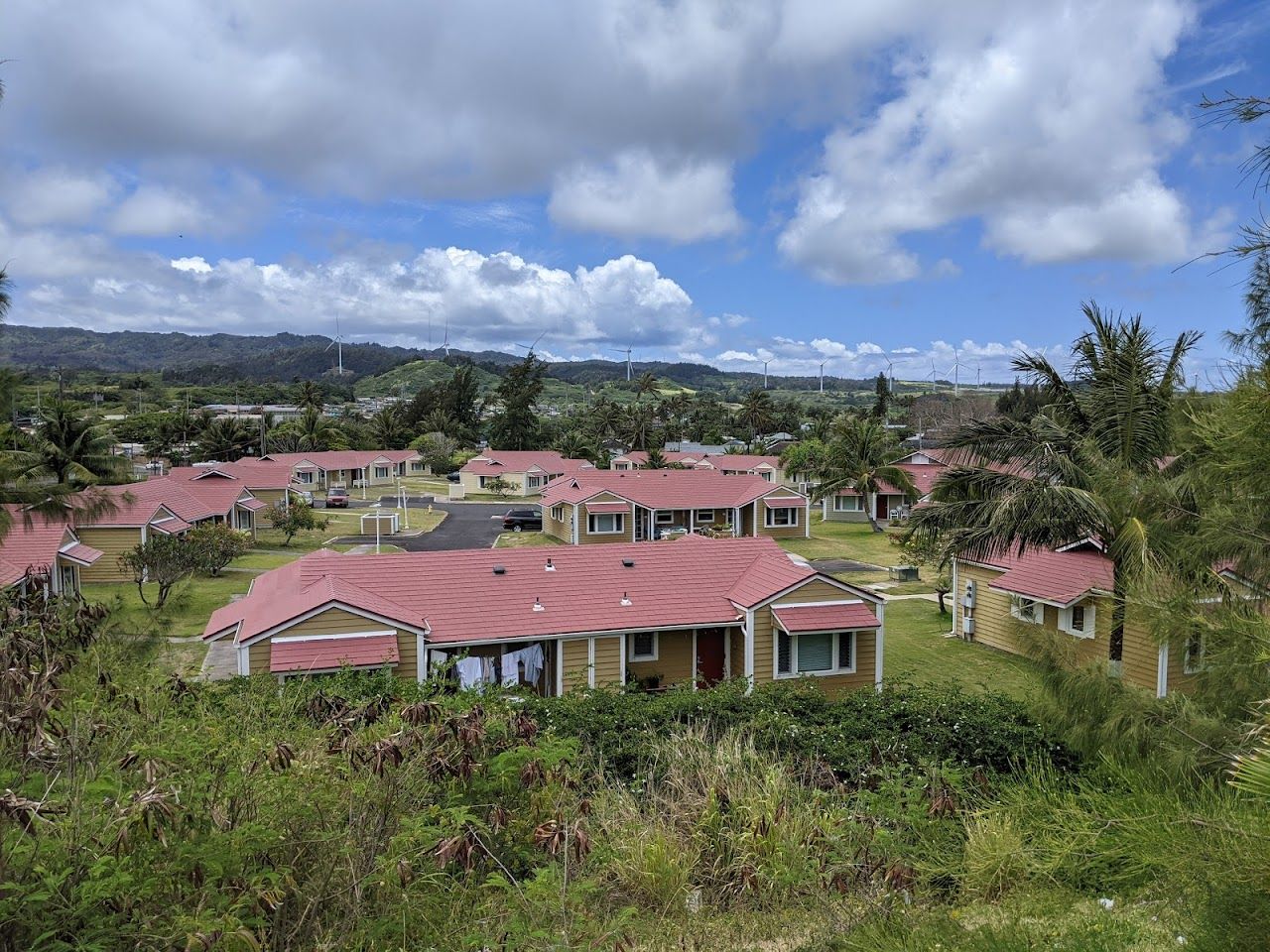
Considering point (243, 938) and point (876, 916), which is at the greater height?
point (243, 938)

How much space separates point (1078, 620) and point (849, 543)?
2552 centimetres

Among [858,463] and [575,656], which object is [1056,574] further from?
[858,463]

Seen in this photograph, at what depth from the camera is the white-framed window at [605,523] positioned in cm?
4672

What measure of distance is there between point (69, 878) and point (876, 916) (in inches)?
207

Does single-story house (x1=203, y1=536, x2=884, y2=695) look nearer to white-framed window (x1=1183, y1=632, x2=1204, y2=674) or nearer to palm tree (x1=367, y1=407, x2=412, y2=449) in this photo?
white-framed window (x1=1183, y1=632, x2=1204, y2=674)

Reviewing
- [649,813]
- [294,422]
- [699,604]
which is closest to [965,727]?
[649,813]

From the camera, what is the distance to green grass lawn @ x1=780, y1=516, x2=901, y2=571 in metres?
43.5

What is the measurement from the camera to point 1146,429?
1428 cm

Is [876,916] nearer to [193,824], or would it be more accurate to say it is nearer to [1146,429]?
[193,824]

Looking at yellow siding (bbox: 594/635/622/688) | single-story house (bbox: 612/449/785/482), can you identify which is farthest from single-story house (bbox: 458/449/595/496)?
yellow siding (bbox: 594/635/622/688)

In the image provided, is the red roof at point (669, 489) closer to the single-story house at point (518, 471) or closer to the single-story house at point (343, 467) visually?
the single-story house at point (518, 471)

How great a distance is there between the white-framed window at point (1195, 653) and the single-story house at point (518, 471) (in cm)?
6432

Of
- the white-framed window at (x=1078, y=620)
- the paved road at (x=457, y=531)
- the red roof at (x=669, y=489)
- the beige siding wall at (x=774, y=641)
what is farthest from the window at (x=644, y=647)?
the red roof at (x=669, y=489)

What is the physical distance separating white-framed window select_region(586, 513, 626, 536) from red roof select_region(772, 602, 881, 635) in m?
27.6
